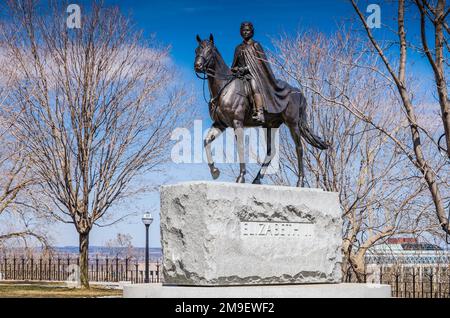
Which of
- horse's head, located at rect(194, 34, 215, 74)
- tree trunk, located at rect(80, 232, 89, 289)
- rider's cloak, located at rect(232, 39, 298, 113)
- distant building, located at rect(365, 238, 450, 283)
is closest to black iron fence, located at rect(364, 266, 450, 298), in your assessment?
distant building, located at rect(365, 238, 450, 283)

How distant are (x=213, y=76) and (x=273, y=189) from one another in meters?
2.05

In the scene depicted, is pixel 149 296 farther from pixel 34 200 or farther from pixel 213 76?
pixel 34 200

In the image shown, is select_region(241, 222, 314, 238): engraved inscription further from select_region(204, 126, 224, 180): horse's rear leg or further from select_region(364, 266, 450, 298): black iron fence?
select_region(364, 266, 450, 298): black iron fence

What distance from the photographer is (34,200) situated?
2408cm

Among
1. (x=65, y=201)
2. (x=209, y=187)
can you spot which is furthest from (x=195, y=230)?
(x=65, y=201)

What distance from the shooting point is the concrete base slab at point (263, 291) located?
390 inches

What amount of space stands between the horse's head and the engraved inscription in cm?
253

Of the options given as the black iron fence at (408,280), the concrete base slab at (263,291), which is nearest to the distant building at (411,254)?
the black iron fence at (408,280)

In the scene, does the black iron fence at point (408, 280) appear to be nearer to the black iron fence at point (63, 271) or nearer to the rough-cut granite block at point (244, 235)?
the black iron fence at point (63, 271)

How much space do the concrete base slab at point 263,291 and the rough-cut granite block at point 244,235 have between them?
0.26m

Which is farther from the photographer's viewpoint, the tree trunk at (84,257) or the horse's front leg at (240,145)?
the tree trunk at (84,257)

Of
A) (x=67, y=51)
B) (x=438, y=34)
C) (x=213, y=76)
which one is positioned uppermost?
(x=67, y=51)
